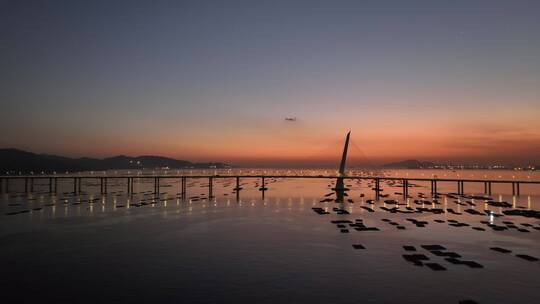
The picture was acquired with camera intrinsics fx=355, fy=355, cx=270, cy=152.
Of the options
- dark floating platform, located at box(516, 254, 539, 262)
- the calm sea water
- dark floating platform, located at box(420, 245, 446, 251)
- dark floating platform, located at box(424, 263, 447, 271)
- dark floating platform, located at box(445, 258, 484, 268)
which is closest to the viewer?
the calm sea water

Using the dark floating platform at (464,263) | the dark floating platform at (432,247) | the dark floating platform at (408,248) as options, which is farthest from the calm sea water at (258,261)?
the dark floating platform at (408,248)

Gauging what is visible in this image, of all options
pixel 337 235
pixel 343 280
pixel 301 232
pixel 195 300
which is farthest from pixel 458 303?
pixel 301 232

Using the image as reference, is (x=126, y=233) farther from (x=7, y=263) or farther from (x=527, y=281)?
(x=527, y=281)

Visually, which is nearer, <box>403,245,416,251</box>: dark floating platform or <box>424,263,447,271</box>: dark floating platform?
<box>424,263,447,271</box>: dark floating platform

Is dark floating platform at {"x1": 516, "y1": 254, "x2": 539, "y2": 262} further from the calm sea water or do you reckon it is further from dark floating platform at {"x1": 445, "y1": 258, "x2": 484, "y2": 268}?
dark floating platform at {"x1": 445, "y1": 258, "x2": 484, "y2": 268}

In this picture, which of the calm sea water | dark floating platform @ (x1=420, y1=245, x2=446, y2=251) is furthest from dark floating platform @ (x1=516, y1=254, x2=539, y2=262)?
dark floating platform @ (x1=420, y1=245, x2=446, y2=251)

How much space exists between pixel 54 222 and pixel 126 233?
11.3 m

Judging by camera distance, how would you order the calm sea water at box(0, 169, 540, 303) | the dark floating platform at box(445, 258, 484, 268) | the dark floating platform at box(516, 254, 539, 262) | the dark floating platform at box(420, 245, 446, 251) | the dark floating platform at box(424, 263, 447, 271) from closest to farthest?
the calm sea water at box(0, 169, 540, 303)
the dark floating platform at box(424, 263, 447, 271)
the dark floating platform at box(445, 258, 484, 268)
the dark floating platform at box(516, 254, 539, 262)
the dark floating platform at box(420, 245, 446, 251)

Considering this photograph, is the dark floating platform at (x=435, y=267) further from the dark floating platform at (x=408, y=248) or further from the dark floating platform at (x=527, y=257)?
the dark floating platform at (x=527, y=257)

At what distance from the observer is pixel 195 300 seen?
48.6 feet

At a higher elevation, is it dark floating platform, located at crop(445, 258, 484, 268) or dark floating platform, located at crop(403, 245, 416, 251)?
dark floating platform, located at crop(445, 258, 484, 268)

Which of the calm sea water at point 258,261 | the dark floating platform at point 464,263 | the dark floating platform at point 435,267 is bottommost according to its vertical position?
the calm sea water at point 258,261

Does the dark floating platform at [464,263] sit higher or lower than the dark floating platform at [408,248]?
higher

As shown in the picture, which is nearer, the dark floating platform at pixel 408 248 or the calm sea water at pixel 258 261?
the calm sea water at pixel 258 261
